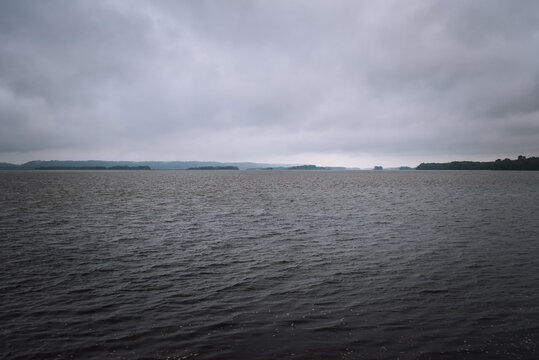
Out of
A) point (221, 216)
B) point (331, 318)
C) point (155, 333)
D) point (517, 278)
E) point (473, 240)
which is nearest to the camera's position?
point (155, 333)

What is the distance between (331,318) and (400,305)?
12.6 ft

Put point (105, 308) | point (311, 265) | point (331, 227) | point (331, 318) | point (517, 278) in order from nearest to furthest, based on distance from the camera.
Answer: point (331, 318) < point (105, 308) < point (517, 278) < point (311, 265) < point (331, 227)

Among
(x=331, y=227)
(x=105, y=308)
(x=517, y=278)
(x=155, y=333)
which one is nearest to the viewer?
(x=155, y=333)

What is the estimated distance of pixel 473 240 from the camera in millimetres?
30188

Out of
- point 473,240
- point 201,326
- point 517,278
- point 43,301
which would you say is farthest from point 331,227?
point 43,301

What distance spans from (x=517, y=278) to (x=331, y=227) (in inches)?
754

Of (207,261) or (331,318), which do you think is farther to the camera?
(207,261)

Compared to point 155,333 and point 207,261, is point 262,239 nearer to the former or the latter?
point 207,261

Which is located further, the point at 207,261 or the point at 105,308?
the point at 207,261

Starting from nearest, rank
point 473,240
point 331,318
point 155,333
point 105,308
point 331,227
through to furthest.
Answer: point 155,333
point 331,318
point 105,308
point 473,240
point 331,227

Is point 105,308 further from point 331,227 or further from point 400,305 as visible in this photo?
point 331,227

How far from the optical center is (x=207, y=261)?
78.6 ft

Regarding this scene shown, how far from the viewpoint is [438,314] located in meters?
15.2

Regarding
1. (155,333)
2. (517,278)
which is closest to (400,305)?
(517,278)
